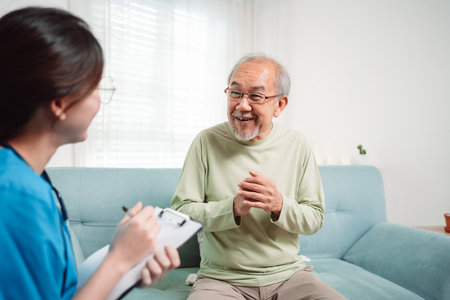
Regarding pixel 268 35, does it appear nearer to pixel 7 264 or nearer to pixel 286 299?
pixel 286 299

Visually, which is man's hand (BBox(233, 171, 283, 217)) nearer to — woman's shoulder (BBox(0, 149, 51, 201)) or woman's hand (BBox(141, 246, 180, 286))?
woman's hand (BBox(141, 246, 180, 286))

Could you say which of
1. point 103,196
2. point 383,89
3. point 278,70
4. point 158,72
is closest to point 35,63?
point 278,70

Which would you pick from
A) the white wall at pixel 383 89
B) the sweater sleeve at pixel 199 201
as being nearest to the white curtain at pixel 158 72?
the white wall at pixel 383 89

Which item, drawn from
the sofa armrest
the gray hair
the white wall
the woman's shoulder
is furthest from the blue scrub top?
the white wall

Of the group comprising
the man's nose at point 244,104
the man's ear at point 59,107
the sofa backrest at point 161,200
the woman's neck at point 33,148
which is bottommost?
the sofa backrest at point 161,200

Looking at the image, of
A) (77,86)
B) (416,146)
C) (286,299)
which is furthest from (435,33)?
(77,86)

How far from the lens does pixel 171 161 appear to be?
307 centimetres

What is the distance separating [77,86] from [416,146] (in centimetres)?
268

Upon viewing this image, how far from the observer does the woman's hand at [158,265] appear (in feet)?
2.45

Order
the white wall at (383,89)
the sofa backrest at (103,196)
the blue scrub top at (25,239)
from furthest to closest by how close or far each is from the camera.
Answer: the white wall at (383,89) < the sofa backrest at (103,196) < the blue scrub top at (25,239)

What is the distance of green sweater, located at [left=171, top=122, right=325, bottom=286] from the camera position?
1.33 metres

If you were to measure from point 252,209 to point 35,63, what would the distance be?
99cm

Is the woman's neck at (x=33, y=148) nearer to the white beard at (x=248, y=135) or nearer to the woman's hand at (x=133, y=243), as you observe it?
the woman's hand at (x=133, y=243)

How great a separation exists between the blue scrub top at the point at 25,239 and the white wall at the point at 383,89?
273 centimetres
